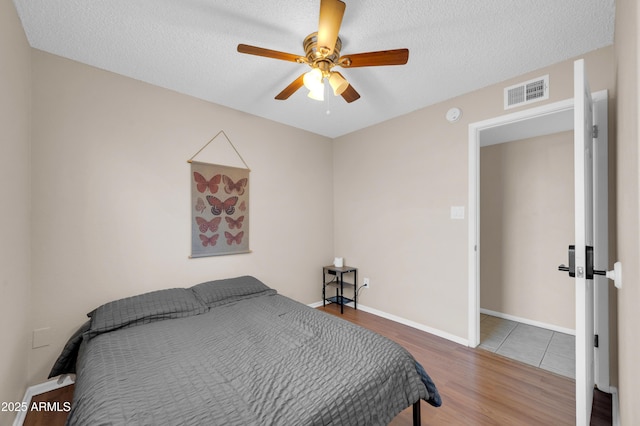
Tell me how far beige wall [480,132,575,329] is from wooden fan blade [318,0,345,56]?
3064 millimetres

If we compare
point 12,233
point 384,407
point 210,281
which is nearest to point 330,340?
point 384,407

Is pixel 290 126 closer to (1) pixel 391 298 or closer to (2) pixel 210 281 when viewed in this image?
(2) pixel 210 281

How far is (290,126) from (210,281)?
2128 millimetres

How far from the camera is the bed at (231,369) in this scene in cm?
112

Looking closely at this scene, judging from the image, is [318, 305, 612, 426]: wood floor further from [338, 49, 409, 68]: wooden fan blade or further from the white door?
[338, 49, 409, 68]: wooden fan blade

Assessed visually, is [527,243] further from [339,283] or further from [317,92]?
[317,92]

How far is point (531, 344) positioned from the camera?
269cm

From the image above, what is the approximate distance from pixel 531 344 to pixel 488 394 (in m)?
1.19

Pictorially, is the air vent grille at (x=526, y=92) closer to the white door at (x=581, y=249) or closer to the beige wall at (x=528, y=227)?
Answer: the white door at (x=581, y=249)

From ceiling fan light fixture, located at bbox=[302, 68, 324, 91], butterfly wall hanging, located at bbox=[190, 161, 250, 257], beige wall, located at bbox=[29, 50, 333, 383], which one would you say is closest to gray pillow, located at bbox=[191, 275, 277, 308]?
beige wall, located at bbox=[29, 50, 333, 383]

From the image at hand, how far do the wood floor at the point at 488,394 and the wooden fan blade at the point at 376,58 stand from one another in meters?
2.24

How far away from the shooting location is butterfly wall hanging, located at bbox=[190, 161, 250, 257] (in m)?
2.70

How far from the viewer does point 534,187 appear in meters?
3.29

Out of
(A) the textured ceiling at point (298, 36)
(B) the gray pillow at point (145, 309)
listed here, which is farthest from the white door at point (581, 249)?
(B) the gray pillow at point (145, 309)
